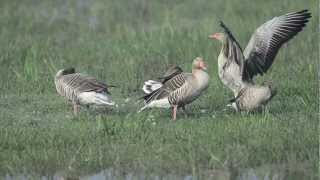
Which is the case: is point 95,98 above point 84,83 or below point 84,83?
below

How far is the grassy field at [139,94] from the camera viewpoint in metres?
10.7

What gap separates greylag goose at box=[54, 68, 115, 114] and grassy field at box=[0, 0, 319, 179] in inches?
9.4

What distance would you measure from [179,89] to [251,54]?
1.35 metres

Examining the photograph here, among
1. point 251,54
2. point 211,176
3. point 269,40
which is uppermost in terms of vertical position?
point 269,40

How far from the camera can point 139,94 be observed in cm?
1448

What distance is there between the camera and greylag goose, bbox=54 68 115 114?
12523 millimetres

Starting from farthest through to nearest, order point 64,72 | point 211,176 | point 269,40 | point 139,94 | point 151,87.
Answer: point 139,94 → point 64,72 → point 151,87 → point 269,40 → point 211,176

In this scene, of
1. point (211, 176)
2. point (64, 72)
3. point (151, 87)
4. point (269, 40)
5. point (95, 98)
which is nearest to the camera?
point (211, 176)

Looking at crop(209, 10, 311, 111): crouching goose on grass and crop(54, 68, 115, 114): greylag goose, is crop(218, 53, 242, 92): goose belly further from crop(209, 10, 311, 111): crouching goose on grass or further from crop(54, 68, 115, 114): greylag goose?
crop(54, 68, 115, 114): greylag goose

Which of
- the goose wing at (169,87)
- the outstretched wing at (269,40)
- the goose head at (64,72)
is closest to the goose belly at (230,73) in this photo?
the outstretched wing at (269,40)

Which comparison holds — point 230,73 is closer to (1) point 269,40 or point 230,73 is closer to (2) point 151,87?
(1) point 269,40

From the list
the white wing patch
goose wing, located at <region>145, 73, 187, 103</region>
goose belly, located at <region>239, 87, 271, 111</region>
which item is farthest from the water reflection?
the white wing patch

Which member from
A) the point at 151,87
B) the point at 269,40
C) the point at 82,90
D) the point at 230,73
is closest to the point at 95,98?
the point at 82,90

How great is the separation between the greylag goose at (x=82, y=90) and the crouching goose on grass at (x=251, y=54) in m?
1.77
